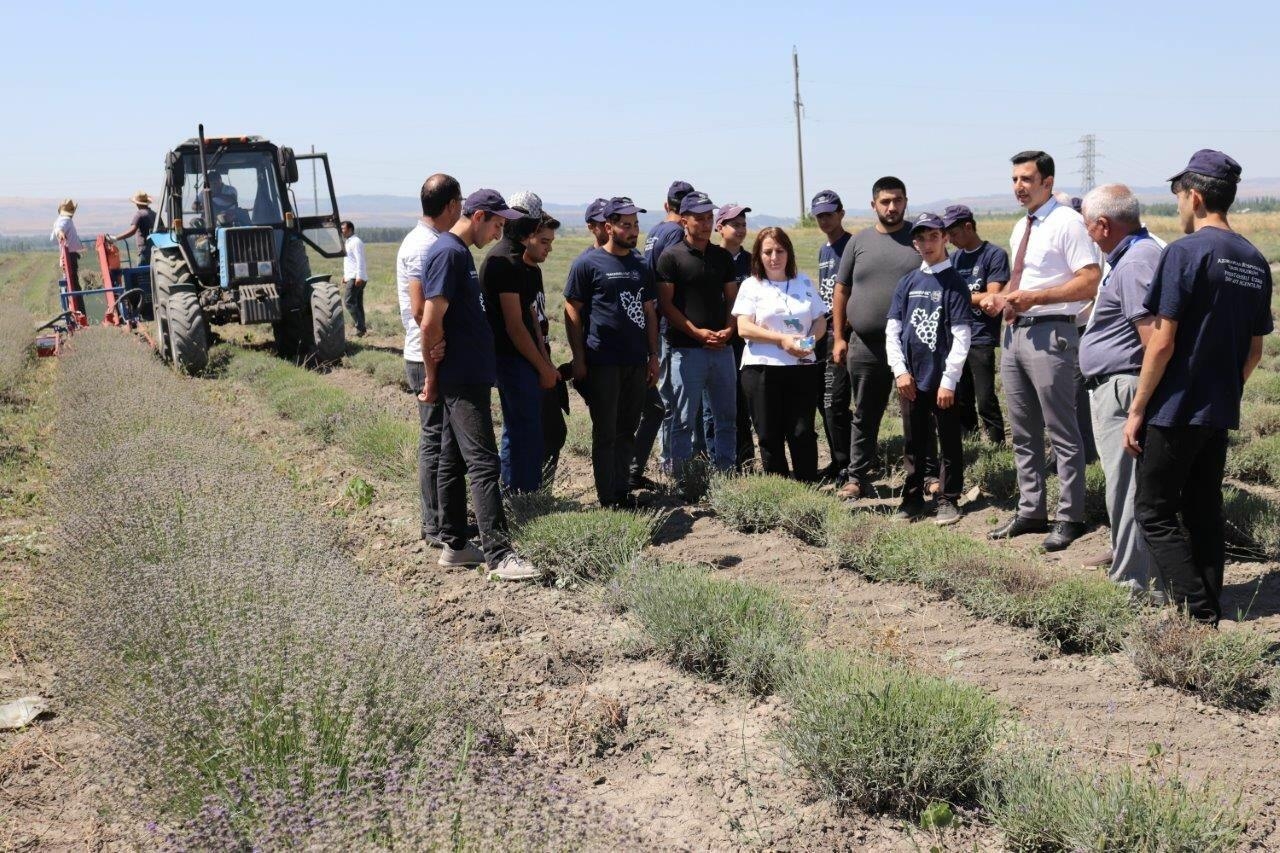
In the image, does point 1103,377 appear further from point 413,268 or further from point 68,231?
point 68,231

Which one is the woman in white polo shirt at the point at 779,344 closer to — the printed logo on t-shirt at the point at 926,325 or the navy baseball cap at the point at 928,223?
the printed logo on t-shirt at the point at 926,325

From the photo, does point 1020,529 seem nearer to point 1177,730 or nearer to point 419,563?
point 1177,730

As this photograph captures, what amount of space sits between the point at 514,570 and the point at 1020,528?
107 inches

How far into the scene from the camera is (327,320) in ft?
45.4

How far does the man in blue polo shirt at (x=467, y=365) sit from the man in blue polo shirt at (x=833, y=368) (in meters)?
2.50

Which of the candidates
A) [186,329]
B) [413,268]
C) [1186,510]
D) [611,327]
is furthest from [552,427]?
[186,329]

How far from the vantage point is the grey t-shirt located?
258 inches

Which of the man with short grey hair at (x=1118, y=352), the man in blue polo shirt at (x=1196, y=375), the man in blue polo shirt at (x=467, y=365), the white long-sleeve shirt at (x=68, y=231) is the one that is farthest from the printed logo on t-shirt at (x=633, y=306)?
the white long-sleeve shirt at (x=68, y=231)

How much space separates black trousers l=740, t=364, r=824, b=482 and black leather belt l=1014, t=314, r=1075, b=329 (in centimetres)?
137

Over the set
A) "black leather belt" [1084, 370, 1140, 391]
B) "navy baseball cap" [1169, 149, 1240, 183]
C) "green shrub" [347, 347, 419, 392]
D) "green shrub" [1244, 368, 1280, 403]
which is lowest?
"green shrub" [1244, 368, 1280, 403]

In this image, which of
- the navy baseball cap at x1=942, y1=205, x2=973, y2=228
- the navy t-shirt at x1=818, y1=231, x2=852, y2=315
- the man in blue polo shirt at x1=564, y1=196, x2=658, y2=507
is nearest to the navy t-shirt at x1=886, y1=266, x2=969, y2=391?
the navy baseball cap at x1=942, y1=205, x2=973, y2=228

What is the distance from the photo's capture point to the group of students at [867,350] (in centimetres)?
429

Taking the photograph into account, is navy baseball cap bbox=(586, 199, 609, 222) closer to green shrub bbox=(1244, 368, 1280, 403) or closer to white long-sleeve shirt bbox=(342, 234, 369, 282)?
green shrub bbox=(1244, 368, 1280, 403)

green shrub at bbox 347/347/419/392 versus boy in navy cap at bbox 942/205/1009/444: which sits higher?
boy in navy cap at bbox 942/205/1009/444
